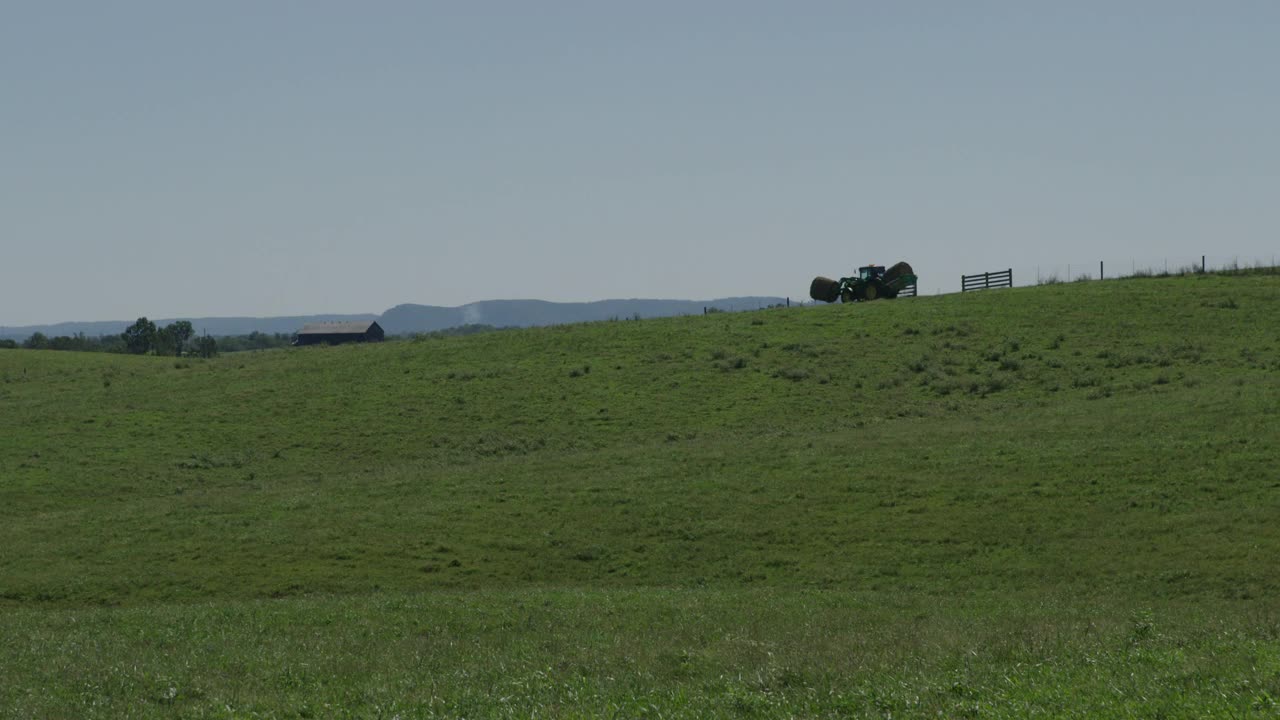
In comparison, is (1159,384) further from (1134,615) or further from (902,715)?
(902,715)

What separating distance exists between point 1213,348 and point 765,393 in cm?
2297

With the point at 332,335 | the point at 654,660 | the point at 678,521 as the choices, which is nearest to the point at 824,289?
the point at 678,521

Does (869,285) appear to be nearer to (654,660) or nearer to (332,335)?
(654,660)

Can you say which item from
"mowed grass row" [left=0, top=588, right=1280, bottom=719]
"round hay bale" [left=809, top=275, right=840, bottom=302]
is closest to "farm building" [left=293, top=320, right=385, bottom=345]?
"round hay bale" [left=809, top=275, right=840, bottom=302]

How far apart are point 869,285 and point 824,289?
346cm

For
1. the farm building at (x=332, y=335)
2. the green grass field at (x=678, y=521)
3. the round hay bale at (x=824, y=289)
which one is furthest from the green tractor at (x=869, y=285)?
the farm building at (x=332, y=335)

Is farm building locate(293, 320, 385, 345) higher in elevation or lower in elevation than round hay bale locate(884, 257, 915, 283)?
lower

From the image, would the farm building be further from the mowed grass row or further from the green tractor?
the mowed grass row

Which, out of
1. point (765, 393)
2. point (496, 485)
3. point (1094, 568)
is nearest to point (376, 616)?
point (1094, 568)

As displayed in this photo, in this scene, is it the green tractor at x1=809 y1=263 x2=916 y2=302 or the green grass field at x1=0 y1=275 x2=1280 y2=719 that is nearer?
the green grass field at x1=0 y1=275 x2=1280 y2=719

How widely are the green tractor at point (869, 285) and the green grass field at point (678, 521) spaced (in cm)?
913

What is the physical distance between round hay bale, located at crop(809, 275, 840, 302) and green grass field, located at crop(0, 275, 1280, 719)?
11.5 metres

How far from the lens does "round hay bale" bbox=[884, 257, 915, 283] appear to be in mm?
86812

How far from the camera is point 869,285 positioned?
282ft
